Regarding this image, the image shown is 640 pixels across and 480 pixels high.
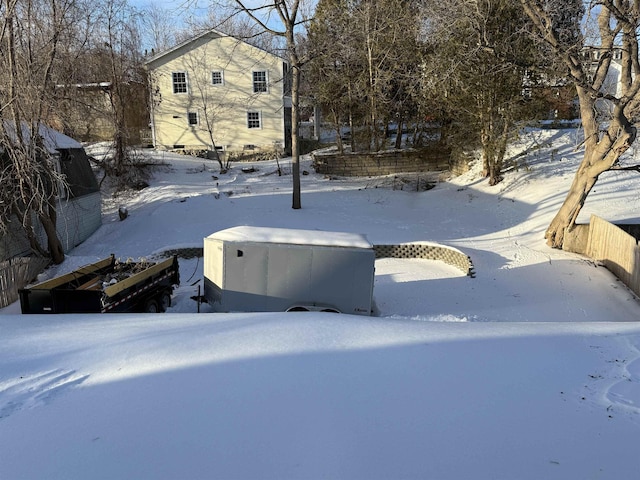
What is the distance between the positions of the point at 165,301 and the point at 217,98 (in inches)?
942

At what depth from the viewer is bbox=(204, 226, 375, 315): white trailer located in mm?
8938

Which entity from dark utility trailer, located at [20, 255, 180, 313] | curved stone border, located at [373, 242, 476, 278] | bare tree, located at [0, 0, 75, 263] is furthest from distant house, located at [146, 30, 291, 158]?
dark utility trailer, located at [20, 255, 180, 313]

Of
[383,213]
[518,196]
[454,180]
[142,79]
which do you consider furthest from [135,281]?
[142,79]

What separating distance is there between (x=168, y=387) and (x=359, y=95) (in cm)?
2417

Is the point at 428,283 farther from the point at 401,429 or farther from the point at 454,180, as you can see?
the point at 454,180

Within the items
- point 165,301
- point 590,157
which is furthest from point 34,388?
point 590,157

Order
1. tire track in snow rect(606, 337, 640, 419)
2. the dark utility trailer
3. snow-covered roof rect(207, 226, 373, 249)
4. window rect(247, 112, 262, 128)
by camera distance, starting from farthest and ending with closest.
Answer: window rect(247, 112, 262, 128) → snow-covered roof rect(207, 226, 373, 249) → the dark utility trailer → tire track in snow rect(606, 337, 640, 419)

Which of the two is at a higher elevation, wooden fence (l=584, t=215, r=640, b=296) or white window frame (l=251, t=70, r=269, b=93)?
white window frame (l=251, t=70, r=269, b=93)

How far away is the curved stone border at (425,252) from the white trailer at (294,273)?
4.94 m

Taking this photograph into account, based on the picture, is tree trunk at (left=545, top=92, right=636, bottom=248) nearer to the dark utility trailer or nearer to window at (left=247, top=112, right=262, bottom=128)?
the dark utility trailer

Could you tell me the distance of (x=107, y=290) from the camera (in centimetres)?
832

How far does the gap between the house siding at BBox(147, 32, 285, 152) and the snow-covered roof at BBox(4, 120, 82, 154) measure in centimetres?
1536

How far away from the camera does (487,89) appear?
64.1ft

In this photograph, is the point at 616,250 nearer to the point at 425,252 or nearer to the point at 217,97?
the point at 425,252
